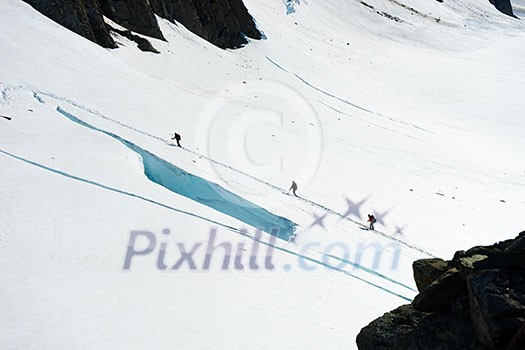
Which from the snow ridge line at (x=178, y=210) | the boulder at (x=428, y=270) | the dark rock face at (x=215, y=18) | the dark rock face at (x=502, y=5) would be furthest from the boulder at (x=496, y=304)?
the dark rock face at (x=502, y=5)

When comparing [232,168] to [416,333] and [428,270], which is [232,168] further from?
[416,333]

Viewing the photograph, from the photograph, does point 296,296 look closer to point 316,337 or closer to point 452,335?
point 316,337

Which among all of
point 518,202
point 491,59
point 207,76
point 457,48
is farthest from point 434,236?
point 457,48

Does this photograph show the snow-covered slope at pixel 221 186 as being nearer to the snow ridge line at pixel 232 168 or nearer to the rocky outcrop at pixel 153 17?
the snow ridge line at pixel 232 168

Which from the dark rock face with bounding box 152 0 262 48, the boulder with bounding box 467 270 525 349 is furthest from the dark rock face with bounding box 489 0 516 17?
the boulder with bounding box 467 270 525 349

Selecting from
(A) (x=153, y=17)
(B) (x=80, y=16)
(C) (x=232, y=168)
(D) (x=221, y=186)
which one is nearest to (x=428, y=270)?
(D) (x=221, y=186)

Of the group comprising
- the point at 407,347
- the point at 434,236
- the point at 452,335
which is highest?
the point at 452,335

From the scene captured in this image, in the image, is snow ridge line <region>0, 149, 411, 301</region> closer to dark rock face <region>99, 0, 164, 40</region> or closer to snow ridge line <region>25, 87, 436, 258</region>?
snow ridge line <region>25, 87, 436, 258</region>
